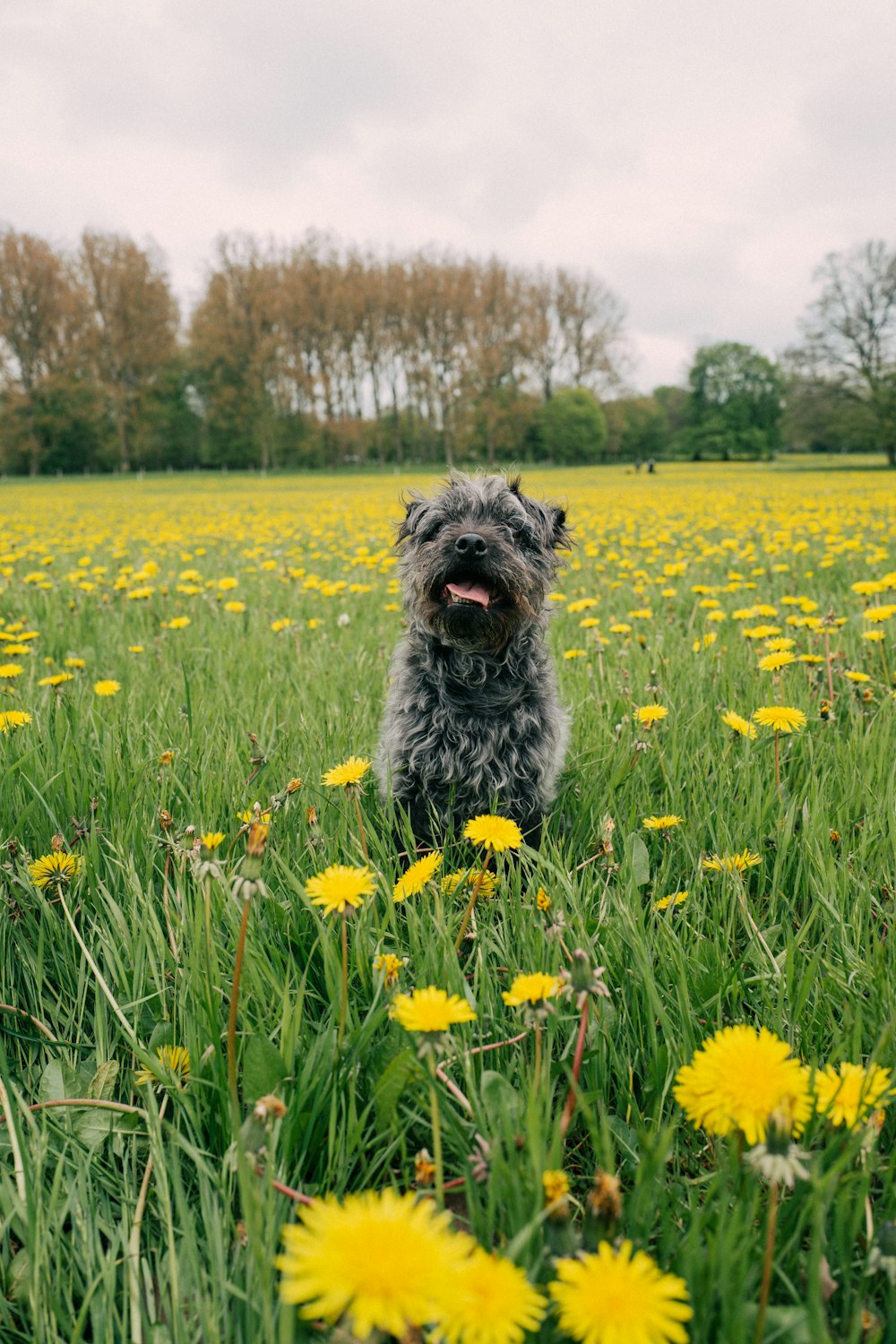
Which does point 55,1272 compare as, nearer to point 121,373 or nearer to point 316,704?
point 316,704

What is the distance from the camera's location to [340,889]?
128 cm

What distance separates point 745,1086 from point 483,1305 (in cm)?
42

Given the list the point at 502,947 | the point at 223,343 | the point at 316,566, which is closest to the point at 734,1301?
the point at 502,947

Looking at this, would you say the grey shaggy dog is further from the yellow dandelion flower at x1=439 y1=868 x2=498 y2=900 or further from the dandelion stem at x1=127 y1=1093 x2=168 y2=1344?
the dandelion stem at x1=127 y1=1093 x2=168 y2=1344

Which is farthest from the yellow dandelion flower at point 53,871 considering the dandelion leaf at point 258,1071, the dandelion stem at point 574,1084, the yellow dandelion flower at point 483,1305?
the yellow dandelion flower at point 483,1305

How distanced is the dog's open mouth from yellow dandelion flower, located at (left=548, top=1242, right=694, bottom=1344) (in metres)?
2.27

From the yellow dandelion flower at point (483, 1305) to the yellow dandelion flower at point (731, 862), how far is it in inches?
49.2

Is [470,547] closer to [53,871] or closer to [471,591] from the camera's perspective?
[471,591]

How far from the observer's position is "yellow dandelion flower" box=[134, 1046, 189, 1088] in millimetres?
1380

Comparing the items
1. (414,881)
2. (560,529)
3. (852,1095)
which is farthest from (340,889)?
(560,529)

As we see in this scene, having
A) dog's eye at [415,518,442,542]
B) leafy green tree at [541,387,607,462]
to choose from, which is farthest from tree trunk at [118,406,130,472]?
dog's eye at [415,518,442,542]

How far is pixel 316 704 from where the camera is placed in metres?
3.60

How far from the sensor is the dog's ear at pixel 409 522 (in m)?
3.37

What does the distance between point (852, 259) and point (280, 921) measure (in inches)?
2214
